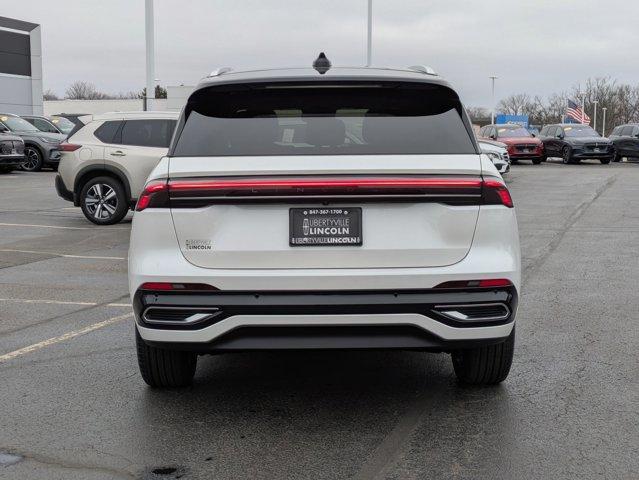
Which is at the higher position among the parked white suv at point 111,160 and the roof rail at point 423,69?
the roof rail at point 423,69

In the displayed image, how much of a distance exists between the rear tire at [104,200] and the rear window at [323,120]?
31.6ft

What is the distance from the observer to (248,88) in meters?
4.56

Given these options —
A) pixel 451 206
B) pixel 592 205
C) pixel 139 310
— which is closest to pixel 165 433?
pixel 139 310

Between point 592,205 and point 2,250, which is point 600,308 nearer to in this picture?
point 2,250

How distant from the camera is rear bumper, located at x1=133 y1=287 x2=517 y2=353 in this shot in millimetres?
4090

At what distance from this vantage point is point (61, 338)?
6.39m

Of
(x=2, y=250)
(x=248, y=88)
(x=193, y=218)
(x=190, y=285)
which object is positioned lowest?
(x=2, y=250)

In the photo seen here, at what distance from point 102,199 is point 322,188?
10518 millimetres

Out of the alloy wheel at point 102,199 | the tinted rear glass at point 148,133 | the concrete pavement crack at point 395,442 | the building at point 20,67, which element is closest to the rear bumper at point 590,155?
the tinted rear glass at point 148,133

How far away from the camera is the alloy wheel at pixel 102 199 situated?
550 inches

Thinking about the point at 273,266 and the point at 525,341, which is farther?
the point at 525,341

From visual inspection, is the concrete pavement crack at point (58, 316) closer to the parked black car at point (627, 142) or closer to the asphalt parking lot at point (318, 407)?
the asphalt parking lot at point (318, 407)

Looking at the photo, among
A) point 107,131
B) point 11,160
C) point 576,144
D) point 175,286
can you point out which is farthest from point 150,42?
point 175,286

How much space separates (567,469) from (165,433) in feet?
6.46
